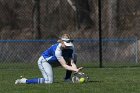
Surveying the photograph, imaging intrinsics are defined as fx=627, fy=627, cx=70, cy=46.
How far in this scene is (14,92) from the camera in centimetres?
1255

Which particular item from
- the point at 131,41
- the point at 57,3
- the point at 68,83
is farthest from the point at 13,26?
the point at 68,83

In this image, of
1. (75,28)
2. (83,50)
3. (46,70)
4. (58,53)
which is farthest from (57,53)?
(75,28)

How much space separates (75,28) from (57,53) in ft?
81.0

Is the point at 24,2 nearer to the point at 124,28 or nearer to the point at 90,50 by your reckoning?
the point at 124,28

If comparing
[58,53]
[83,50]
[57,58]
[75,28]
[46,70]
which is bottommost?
[46,70]

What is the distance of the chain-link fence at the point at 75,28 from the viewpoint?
95.8 ft

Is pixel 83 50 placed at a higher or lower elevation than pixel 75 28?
lower

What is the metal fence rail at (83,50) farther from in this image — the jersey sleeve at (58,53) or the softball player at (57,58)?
the jersey sleeve at (58,53)

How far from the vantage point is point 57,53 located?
14.5 metres

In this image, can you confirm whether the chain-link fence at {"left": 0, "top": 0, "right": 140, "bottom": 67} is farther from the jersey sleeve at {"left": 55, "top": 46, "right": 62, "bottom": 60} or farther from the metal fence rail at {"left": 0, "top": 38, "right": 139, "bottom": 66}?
the jersey sleeve at {"left": 55, "top": 46, "right": 62, "bottom": 60}

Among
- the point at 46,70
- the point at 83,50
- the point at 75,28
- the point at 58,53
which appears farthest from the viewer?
the point at 75,28

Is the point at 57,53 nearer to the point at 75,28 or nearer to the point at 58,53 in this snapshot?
the point at 58,53

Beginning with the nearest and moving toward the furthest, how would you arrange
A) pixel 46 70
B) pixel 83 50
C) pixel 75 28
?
1. pixel 46 70
2. pixel 83 50
3. pixel 75 28

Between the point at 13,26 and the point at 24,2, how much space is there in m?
4.39
